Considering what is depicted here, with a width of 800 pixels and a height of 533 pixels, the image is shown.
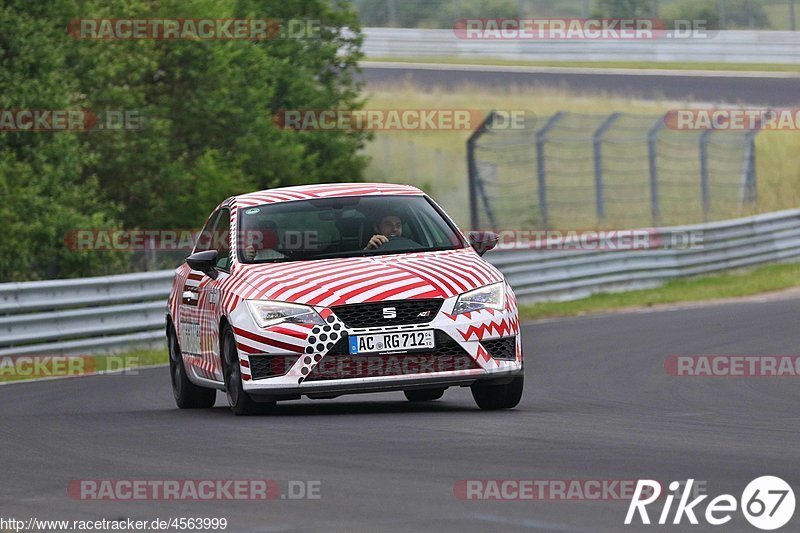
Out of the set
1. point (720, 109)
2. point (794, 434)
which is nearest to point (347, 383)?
point (794, 434)

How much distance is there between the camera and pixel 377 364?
10484 millimetres

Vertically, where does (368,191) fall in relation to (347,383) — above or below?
above

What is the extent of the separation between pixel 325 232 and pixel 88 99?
21.1 meters

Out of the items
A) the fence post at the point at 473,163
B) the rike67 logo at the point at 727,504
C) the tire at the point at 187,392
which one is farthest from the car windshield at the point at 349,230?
the fence post at the point at 473,163

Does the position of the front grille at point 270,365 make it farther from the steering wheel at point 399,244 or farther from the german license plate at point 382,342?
the steering wheel at point 399,244

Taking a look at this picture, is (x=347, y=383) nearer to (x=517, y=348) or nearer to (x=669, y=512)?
(x=517, y=348)

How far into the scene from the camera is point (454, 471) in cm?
799

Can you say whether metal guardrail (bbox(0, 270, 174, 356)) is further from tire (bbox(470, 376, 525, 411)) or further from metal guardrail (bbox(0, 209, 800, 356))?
tire (bbox(470, 376, 525, 411))

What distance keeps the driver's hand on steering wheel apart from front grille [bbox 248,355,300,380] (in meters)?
1.24

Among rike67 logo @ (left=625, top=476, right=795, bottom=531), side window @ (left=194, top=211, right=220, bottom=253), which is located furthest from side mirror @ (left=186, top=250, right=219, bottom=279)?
rike67 logo @ (left=625, top=476, right=795, bottom=531)

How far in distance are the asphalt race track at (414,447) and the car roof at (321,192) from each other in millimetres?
1471

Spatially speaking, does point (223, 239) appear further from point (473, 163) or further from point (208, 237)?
point (473, 163)

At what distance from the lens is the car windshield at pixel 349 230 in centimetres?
1148

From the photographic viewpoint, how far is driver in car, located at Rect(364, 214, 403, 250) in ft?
37.7
